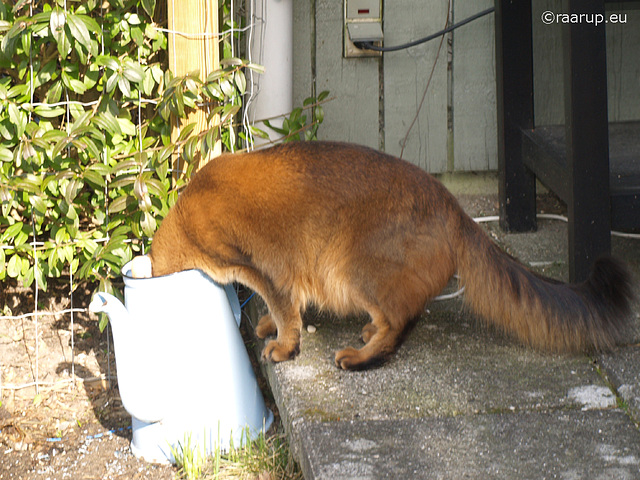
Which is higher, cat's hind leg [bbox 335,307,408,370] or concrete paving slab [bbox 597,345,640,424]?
cat's hind leg [bbox 335,307,408,370]

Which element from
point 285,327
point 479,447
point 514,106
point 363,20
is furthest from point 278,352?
point 363,20

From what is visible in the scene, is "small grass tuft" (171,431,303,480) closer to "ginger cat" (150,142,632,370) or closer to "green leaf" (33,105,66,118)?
"ginger cat" (150,142,632,370)

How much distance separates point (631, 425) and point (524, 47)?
1856mm

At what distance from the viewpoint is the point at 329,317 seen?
9.53 ft

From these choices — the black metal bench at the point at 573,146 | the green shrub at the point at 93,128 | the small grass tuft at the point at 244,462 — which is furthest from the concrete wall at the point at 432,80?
the small grass tuft at the point at 244,462

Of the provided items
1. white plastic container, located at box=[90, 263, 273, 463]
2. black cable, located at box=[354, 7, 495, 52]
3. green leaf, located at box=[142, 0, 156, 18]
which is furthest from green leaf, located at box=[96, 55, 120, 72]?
Result: black cable, located at box=[354, 7, 495, 52]

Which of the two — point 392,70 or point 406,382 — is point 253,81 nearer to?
point 392,70

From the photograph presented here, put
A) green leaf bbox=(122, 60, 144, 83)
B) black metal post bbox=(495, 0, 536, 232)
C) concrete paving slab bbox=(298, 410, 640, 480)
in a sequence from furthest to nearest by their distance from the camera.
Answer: black metal post bbox=(495, 0, 536, 232)
green leaf bbox=(122, 60, 144, 83)
concrete paving slab bbox=(298, 410, 640, 480)

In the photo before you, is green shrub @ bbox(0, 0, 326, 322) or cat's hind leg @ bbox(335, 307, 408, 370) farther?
green shrub @ bbox(0, 0, 326, 322)

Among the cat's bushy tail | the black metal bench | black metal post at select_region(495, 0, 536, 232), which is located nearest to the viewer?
the cat's bushy tail

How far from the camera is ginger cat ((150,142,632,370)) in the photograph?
7.70 feet

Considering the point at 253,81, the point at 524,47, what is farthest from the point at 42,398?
the point at 524,47

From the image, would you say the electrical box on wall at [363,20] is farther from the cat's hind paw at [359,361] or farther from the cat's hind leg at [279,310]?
the cat's hind paw at [359,361]

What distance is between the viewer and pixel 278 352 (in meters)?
2.55
